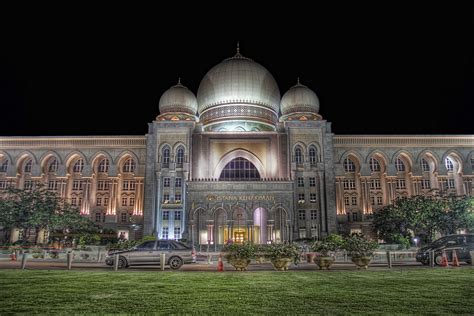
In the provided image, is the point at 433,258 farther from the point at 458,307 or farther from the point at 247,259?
the point at 458,307

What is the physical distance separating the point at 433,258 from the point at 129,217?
36204mm

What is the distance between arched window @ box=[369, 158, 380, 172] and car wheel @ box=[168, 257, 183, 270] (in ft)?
119

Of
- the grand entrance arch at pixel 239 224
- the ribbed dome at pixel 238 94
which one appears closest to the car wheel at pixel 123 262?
the grand entrance arch at pixel 239 224

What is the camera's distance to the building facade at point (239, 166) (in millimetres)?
41719

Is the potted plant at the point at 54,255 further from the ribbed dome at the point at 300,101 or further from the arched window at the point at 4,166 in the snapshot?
the ribbed dome at the point at 300,101

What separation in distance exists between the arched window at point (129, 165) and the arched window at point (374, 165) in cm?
2926

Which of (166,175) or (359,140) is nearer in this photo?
(166,175)

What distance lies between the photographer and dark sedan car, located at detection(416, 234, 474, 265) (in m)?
20.1

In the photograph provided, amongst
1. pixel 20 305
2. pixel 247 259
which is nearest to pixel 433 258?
pixel 247 259

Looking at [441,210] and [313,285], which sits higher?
[441,210]

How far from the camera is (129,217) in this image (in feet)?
156

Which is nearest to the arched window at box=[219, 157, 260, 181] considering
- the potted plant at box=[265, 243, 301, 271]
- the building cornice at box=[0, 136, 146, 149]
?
the building cornice at box=[0, 136, 146, 149]

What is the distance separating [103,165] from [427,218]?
36810 mm

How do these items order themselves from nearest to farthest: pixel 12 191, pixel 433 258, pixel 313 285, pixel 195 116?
pixel 313 285, pixel 433 258, pixel 12 191, pixel 195 116
